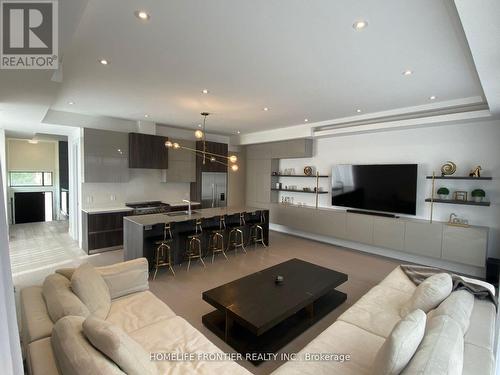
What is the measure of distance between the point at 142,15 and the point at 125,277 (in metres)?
2.45

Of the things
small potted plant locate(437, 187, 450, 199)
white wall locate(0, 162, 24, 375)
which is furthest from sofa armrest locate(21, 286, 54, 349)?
small potted plant locate(437, 187, 450, 199)

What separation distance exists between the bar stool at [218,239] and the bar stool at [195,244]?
29cm

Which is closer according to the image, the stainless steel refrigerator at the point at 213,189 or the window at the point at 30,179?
the stainless steel refrigerator at the point at 213,189

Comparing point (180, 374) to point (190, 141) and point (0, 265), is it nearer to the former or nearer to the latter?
point (0, 265)

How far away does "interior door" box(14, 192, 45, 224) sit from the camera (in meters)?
8.41

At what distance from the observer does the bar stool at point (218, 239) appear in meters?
5.10

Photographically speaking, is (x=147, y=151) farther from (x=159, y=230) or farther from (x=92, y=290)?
(x=92, y=290)

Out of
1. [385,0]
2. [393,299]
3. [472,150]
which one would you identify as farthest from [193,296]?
[472,150]

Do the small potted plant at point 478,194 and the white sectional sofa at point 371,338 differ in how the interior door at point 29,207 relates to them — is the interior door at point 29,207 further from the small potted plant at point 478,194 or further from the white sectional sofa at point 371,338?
the small potted plant at point 478,194

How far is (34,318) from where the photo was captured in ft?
6.02

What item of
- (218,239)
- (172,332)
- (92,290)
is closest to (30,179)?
(218,239)

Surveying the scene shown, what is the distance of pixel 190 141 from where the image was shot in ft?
22.9

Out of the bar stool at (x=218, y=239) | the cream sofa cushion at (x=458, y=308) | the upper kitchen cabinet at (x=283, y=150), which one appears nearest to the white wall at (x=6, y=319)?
the cream sofa cushion at (x=458, y=308)

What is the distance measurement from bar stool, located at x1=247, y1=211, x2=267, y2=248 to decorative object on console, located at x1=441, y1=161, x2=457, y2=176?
369cm
